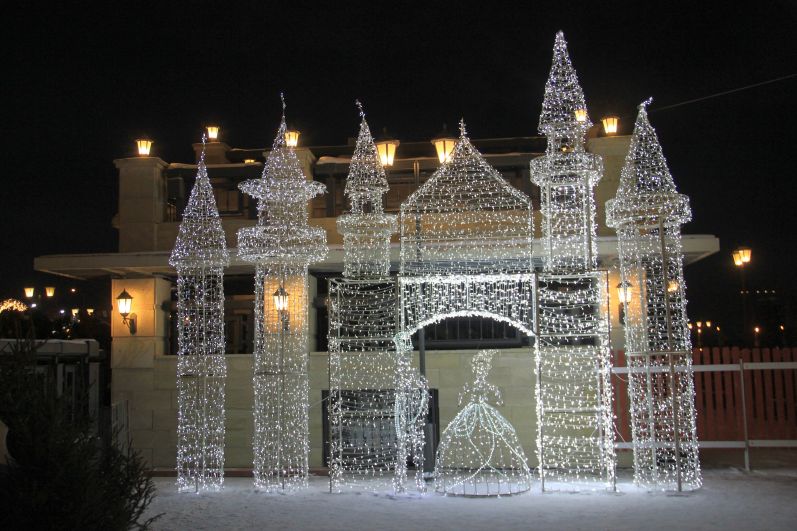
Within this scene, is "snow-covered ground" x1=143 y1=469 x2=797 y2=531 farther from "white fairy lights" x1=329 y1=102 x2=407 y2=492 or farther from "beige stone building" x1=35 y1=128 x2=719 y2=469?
"beige stone building" x1=35 y1=128 x2=719 y2=469

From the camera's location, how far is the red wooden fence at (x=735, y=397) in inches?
582

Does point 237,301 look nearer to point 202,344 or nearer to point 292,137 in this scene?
point 202,344

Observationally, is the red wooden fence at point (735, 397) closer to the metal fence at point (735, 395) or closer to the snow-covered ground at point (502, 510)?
the metal fence at point (735, 395)

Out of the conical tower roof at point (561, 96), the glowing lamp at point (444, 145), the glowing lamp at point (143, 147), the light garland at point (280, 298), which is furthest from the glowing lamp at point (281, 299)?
the glowing lamp at point (143, 147)

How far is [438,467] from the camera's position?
42.5 ft

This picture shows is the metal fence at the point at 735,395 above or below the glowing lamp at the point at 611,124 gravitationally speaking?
below

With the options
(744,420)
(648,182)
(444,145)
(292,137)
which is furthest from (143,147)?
(744,420)

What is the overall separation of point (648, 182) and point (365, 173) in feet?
15.7

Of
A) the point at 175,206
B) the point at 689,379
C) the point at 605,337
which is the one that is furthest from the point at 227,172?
the point at 689,379

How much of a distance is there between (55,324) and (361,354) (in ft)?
54.1

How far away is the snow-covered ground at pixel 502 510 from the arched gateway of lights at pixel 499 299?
1.84ft

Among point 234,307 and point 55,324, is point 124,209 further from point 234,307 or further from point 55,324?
point 55,324

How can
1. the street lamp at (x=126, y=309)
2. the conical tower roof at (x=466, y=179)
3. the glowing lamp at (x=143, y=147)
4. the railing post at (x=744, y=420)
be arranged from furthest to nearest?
the glowing lamp at (x=143, y=147), the street lamp at (x=126, y=309), the railing post at (x=744, y=420), the conical tower roof at (x=466, y=179)

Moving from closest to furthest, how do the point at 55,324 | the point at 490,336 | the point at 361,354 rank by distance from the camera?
the point at 361,354 → the point at 490,336 → the point at 55,324
